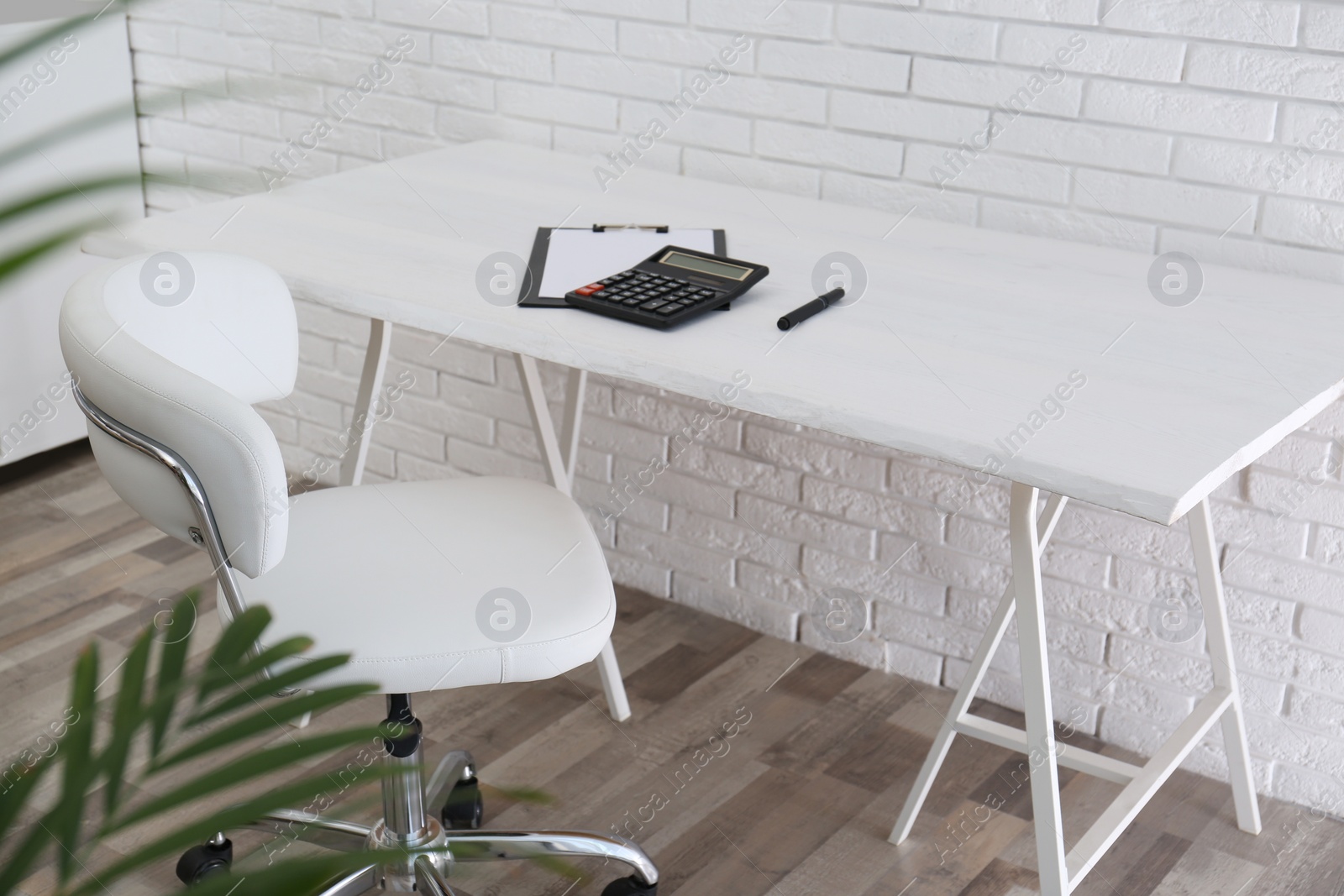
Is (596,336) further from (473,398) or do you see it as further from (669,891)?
(473,398)

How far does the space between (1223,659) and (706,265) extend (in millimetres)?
876

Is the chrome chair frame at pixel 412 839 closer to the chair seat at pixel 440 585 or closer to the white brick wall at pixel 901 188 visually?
the chair seat at pixel 440 585

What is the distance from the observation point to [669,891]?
171 cm

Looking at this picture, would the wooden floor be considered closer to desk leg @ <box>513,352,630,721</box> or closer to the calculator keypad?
desk leg @ <box>513,352,630,721</box>

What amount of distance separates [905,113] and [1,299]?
183cm

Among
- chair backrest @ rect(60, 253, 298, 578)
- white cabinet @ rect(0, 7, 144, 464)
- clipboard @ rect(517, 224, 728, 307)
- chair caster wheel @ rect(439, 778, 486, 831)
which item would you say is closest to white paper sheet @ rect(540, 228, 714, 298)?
clipboard @ rect(517, 224, 728, 307)

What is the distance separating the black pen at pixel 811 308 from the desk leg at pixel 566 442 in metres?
0.58

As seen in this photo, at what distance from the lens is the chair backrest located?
1147mm

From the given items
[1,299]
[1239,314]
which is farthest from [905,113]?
[1,299]

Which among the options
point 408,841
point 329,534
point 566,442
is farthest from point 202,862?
point 566,442

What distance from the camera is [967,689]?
1.71m

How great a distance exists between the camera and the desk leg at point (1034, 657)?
1.30 meters

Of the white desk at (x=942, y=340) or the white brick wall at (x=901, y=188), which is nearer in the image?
the white desk at (x=942, y=340)

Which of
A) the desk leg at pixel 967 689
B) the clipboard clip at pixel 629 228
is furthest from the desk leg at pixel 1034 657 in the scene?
the clipboard clip at pixel 629 228
